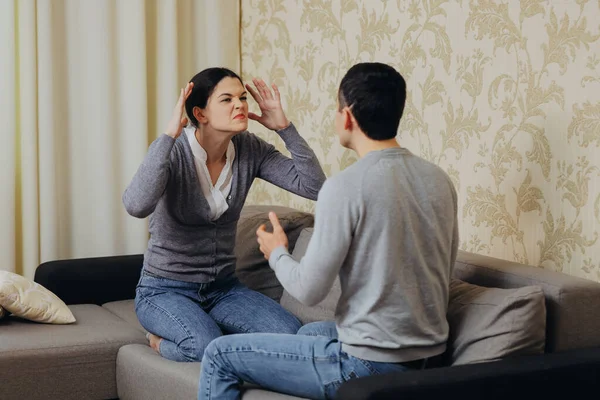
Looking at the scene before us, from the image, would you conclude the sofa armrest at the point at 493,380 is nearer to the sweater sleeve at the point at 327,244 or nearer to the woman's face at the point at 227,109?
the sweater sleeve at the point at 327,244

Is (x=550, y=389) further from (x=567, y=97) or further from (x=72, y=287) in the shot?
(x=72, y=287)

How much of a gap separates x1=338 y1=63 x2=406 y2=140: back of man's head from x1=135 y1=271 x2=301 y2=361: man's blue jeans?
89 centimetres

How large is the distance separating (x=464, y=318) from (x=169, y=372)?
0.85 meters

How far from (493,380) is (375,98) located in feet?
2.20

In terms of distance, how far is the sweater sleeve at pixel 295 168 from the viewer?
279cm

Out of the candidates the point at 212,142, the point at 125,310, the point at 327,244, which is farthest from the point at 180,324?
the point at 327,244

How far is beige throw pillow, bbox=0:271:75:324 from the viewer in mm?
2842

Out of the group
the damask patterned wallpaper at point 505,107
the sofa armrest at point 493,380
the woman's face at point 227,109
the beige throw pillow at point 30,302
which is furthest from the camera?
the beige throw pillow at point 30,302

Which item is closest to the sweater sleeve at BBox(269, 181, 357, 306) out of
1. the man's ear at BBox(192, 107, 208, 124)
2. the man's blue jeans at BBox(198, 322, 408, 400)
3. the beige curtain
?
the man's blue jeans at BBox(198, 322, 408, 400)

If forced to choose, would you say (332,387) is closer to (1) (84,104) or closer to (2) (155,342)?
(2) (155,342)

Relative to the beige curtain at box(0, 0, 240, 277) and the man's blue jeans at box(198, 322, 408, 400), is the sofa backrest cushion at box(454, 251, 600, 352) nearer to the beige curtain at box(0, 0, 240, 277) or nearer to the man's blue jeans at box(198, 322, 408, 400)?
the man's blue jeans at box(198, 322, 408, 400)

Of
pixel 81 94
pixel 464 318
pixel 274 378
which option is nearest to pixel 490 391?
pixel 464 318

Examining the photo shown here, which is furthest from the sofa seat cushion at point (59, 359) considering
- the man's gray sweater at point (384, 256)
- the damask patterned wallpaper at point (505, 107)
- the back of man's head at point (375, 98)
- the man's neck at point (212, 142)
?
the back of man's head at point (375, 98)

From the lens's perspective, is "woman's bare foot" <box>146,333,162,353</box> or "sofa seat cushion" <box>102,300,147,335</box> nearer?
"woman's bare foot" <box>146,333,162,353</box>
